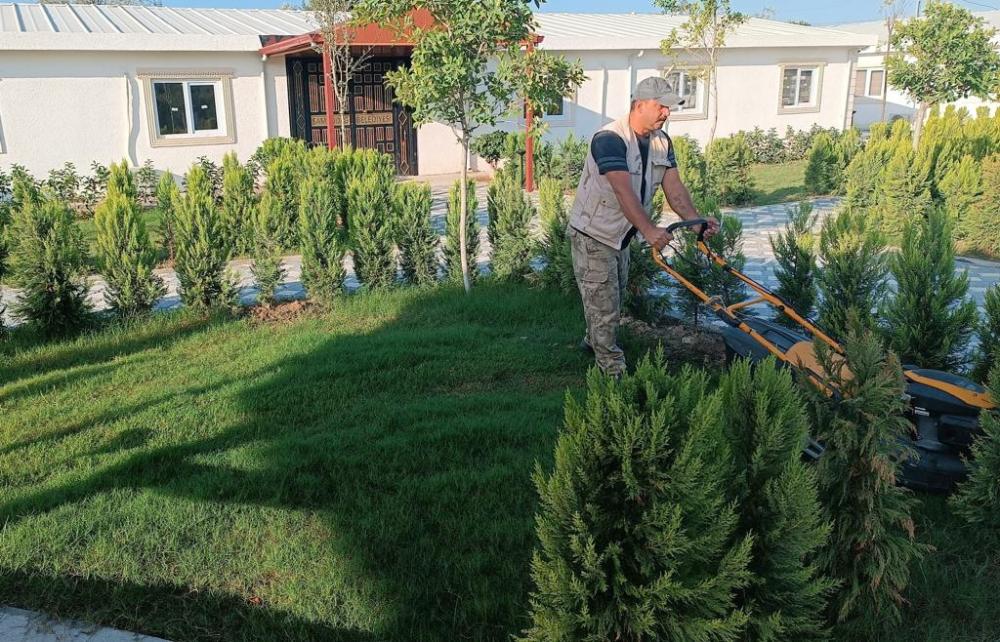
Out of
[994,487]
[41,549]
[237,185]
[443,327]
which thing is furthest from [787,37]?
[41,549]

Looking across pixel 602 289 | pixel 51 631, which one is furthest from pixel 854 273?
pixel 51 631

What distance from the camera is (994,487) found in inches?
131

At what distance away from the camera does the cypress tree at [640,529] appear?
2285mm

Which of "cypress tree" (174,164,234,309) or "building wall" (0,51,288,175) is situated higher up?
"building wall" (0,51,288,175)

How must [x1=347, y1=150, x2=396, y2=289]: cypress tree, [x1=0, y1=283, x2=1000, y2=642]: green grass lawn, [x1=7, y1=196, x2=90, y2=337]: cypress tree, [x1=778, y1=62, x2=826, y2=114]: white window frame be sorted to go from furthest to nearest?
[x1=778, y1=62, x2=826, y2=114]: white window frame → [x1=347, y1=150, x2=396, y2=289]: cypress tree → [x1=7, y1=196, x2=90, y2=337]: cypress tree → [x1=0, y1=283, x2=1000, y2=642]: green grass lawn

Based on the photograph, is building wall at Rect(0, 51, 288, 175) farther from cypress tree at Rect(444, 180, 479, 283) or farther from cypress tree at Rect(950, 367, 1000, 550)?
cypress tree at Rect(950, 367, 1000, 550)

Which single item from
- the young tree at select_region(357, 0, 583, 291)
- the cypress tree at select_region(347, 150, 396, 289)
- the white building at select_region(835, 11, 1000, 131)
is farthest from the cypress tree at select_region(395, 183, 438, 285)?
the white building at select_region(835, 11, 1000, 131)

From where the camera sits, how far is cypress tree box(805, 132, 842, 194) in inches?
615

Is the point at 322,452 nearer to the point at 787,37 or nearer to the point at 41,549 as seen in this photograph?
the point at 41,549

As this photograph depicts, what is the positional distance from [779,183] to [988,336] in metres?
14.0

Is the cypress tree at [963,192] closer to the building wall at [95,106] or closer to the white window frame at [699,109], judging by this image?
the white window frame at [699,109]

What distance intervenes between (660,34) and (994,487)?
815 inches

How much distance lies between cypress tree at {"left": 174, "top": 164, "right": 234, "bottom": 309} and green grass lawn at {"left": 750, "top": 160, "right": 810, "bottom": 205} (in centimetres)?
1043

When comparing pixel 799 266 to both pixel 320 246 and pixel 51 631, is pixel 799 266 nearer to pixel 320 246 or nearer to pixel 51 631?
pixel 320 246
